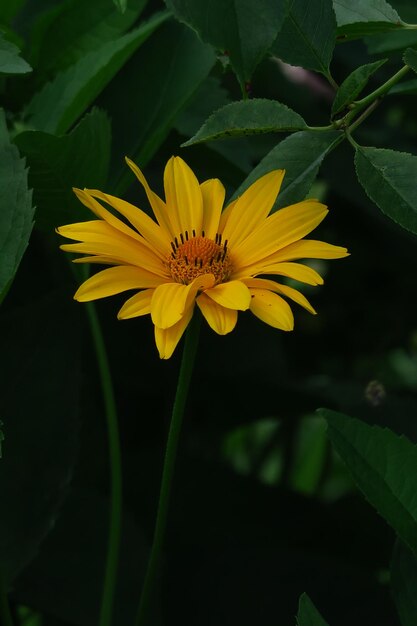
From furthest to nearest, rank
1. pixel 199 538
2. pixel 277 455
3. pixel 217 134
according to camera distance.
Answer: pixel 277 455, pixel 199 538, pixel 217 134

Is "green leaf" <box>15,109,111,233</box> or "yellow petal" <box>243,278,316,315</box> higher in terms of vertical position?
"green leaf" <box>15,109,111,233</box>

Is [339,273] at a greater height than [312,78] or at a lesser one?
lesser

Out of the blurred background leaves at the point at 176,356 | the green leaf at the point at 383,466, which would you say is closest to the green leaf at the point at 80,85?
the blurred background leaves at the point at 176,356

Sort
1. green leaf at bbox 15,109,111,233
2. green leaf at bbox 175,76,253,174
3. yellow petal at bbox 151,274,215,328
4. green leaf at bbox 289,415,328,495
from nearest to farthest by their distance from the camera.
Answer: yellow petal at bbox 151,274,215,328, green leaf at bbox 15,109,111,233, green leaf at bbox 175,76,253,174, green leaf at bbox 289,415,328,495

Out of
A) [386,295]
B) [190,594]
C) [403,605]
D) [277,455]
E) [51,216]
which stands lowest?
[277,455]

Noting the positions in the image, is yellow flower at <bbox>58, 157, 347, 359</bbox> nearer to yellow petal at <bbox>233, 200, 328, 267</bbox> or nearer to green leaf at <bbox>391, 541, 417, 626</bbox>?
yellow petal at <bbox>233, 200, 328, 267</bbox>

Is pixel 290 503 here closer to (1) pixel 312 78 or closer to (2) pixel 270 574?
(2) pixel 270 574

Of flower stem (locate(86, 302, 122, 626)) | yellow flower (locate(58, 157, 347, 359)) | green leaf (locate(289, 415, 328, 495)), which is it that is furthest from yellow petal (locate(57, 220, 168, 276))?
green leaf (locate(289, 415, 328, 495))

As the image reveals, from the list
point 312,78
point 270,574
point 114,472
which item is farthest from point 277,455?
point 114,472

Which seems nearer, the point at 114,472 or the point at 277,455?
the point at 114,472

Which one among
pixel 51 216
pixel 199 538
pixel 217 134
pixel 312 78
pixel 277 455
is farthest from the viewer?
pixel 277 455
